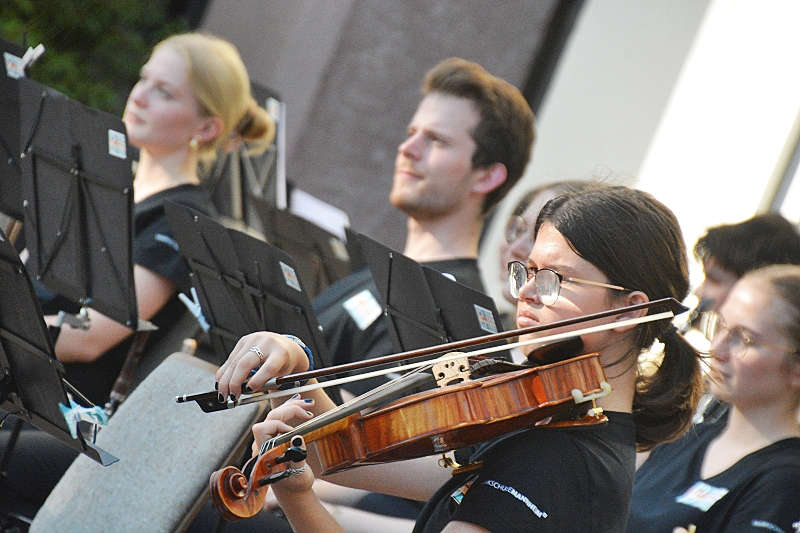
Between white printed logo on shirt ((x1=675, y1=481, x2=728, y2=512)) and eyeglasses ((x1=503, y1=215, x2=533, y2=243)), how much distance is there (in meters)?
0.96

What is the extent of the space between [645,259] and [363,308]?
119 centimetres

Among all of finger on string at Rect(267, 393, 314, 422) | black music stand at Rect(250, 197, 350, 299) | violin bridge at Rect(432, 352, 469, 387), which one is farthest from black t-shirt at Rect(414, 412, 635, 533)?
black music stand at Rect(250, 197, 350, 299)

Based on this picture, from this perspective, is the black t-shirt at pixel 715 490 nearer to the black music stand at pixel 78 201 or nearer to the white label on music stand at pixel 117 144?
the black music stand at pixel 78 201

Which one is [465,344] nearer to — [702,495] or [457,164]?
[702,495]

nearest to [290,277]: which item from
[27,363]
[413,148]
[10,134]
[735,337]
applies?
[27,363]

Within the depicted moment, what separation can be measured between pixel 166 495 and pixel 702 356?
42.6 inches

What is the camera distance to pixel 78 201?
2693 millimetres

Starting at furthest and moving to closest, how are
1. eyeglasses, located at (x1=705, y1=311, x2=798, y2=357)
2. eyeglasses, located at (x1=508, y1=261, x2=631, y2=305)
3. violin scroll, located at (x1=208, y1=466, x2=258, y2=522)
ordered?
eyeglasses, located at (x1=705, y1=311, x2=798, y2=357) < eyeglasses, located at (x1=508, y1=261, x2=631, y2=305) < violin scroll, located at (x1=208, y1=466, x2=258, y2=522)

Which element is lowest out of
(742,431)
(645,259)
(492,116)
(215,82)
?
(742,431)

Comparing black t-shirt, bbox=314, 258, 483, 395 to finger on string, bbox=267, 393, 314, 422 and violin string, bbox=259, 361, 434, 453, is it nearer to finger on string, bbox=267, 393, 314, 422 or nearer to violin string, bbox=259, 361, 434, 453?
finger on string, bbox=267, 393, 314, 422

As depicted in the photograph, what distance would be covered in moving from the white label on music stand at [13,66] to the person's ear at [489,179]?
1.31 metres

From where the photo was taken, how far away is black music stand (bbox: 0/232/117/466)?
6.69 feet

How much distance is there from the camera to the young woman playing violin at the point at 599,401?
164cm

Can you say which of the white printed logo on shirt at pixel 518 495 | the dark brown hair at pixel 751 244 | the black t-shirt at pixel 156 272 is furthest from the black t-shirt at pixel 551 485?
the black t-shirt at pixel 156 272
